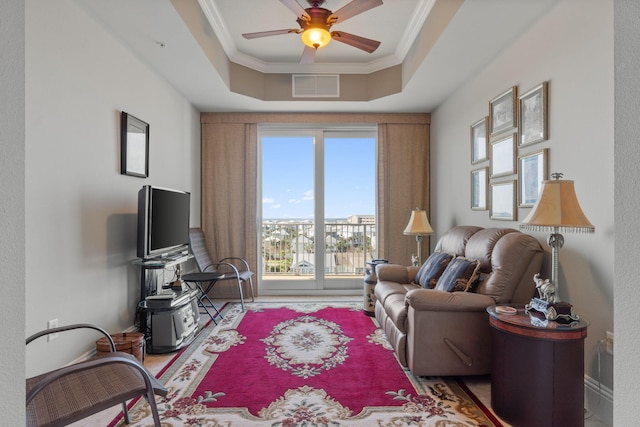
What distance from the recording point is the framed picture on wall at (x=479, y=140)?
3398 millimetres

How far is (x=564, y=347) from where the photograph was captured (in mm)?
1784

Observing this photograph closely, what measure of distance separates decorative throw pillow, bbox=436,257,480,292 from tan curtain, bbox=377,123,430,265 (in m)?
2.11

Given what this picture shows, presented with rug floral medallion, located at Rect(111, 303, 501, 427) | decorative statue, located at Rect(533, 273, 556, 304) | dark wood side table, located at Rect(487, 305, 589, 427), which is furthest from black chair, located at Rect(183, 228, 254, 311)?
decorative statue, located at Rect(533, 273, 556, 304)

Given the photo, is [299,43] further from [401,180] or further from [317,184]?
[401,180]

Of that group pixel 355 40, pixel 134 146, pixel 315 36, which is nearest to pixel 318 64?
pixel 355 40

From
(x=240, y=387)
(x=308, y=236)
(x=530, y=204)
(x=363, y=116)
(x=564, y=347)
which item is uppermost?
(x=363, y=116)

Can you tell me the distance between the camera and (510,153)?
117 inches

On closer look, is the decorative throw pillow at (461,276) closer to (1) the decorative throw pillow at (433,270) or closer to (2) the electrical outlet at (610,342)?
(1) the decorative throw pillow at (433,270)

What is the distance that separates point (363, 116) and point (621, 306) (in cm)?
451

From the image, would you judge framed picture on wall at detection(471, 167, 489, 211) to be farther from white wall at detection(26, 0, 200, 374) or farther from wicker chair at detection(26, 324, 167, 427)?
white wall at detection(26, 0, 200, 374)

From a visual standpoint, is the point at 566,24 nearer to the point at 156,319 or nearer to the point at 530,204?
the point at 530,204

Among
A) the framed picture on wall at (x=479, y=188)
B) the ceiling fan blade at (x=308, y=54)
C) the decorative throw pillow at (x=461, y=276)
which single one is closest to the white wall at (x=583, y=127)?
the decorative throw pillow at (x=461, y=276)

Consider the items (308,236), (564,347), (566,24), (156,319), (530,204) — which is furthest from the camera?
(308,236)

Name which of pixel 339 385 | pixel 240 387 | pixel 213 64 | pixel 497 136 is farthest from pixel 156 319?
pixel 497 136
